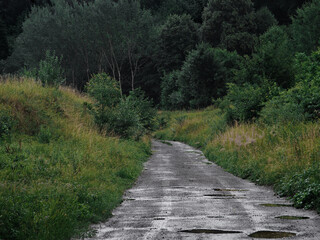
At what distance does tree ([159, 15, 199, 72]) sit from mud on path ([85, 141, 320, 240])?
60.0m

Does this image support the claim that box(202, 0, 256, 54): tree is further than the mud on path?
Yes

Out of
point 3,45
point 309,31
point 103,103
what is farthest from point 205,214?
point 3,45

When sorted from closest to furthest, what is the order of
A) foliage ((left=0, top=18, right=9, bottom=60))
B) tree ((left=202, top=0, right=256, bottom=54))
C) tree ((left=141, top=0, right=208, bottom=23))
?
1. tree ((left=202, top=0, right=256, bottom=54))
2. foliage ((left=0, top=18, right=9, bottom=60))
3. tree ((left=141, top=0, right=208, bottom=23))

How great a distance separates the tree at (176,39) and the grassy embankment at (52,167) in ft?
157

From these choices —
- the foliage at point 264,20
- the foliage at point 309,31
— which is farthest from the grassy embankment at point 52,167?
the foliage at point 264,20

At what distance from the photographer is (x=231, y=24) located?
66.2 meters

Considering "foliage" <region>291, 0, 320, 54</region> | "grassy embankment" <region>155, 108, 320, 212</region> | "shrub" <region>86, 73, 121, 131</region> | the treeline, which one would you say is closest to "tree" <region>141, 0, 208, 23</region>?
the treeline

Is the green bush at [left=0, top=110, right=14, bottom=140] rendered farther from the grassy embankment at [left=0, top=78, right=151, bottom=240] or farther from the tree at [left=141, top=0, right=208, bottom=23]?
the tree at [left=141, top=0, right=208, bottom=23]

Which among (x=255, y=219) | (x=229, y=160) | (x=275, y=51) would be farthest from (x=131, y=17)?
(x=255, y=219)

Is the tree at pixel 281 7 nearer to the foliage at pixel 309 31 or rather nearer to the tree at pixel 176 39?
the tree at pixel 176 39

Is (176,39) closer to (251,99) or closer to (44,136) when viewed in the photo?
(251,99)

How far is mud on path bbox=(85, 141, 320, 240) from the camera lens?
748 centimetres

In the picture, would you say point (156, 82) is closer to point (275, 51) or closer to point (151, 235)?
point (275, 51)

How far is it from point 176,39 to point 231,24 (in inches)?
427
